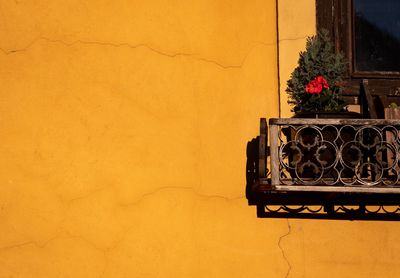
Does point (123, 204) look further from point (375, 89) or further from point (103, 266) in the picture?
point (375, 89)

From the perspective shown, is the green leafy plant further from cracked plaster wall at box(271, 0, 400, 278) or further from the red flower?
cracked plaster wall at box(271, 0, 400, 278)

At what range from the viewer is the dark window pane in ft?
13.0

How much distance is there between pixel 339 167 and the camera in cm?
349

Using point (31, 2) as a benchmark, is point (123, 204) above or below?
below

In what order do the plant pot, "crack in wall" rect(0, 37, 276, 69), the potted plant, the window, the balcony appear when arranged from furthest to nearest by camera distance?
1. the window
2. "crack in wall" rect(0, 37, 276, 69)
3. the potted plant
4. the plant pot
5. the balcony

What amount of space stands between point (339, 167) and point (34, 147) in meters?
1.83

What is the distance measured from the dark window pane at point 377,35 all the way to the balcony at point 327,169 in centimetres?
69

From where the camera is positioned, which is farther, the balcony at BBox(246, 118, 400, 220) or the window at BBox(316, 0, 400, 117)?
the window at BBox(316, 0, 400, 117)

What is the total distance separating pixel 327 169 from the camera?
10.6 feet

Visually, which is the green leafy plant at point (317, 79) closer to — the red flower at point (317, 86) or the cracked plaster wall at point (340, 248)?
the red flower at point (317, 86)

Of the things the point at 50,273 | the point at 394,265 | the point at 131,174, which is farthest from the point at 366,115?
the point at 50,273

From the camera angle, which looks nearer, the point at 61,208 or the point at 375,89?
the point at 61,208

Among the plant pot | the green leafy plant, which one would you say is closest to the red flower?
the green leafy plant

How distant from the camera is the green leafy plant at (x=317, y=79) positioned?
3588 millimetres
